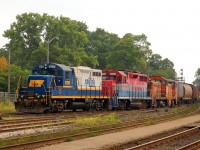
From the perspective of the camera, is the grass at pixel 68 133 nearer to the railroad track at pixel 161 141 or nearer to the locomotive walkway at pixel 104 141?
the locomotive walkway at pixel 104 141

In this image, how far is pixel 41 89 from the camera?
2802cm

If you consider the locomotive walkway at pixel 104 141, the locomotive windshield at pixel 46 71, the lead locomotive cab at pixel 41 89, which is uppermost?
the locomotive windshield at pixel 46 71

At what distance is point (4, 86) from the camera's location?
52.7 meters

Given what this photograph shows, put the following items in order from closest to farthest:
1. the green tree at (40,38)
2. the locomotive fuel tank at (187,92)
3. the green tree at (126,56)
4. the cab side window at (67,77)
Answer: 1. the cab side window at (67,77)
2. the locomotive fuel tank at (187,92)
3. the green tree at (40,38)
4. the green tree at (126,56)

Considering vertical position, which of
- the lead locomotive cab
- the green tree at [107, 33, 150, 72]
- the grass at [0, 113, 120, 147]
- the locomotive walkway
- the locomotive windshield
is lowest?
the locomotive walkway

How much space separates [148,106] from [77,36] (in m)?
28.5

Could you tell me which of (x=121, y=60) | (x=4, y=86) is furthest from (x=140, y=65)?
(x=4, y=86)

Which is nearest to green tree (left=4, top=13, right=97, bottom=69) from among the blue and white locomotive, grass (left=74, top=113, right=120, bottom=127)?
the blue and white locomotive

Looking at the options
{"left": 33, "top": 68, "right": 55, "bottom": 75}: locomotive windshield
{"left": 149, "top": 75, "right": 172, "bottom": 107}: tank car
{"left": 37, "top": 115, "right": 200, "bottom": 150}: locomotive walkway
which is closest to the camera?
{"left": 37, "top": 115, "right": 200, "bottom": 150}: locomotive walkway

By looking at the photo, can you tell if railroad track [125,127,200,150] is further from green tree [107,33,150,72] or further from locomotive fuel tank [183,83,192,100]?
green tree [107,33,150,72]

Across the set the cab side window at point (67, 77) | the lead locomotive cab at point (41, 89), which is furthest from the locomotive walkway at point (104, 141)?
the cab side window at point (67, 77)

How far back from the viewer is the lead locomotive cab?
90.5 feet

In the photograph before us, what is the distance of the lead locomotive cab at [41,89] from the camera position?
90.5 feet

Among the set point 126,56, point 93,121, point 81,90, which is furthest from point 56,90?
point 126,56
